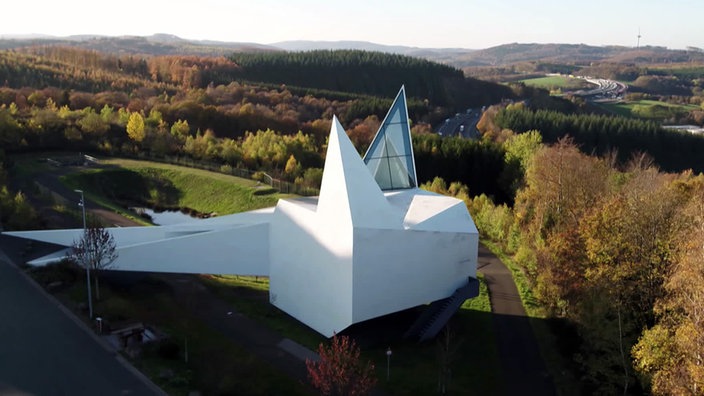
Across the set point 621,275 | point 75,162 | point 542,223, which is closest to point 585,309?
point 621,275

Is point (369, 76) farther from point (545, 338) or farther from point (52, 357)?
point (52, 357)

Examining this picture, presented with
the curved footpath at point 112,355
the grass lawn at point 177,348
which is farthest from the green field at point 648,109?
the grass lawn at point 177,348

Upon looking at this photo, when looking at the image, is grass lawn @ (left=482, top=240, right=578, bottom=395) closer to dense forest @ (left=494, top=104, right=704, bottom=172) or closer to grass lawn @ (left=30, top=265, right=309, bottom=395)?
grass lawn @ (left=30, top=265, right=309, bottom=395)

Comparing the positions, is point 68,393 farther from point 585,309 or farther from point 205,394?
point 585,309

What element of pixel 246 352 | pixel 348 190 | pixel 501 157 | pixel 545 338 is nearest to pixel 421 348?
pixel 545 338

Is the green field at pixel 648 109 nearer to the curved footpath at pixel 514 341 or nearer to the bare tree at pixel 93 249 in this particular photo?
the curved footpath at pixel 514 341
